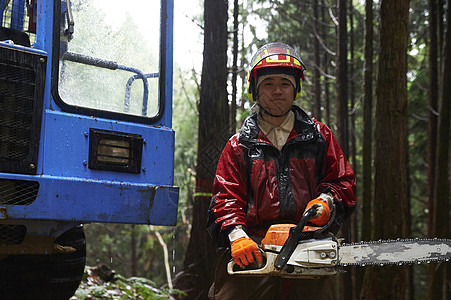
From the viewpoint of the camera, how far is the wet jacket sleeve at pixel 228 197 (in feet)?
8.93

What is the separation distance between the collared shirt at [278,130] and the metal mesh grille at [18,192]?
5.86 ft

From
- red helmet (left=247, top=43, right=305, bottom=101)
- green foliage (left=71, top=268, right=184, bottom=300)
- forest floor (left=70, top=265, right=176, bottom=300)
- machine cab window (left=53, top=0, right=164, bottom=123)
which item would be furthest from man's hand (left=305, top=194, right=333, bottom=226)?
forest floor (left=70, top=265, right=176, bottom=300)

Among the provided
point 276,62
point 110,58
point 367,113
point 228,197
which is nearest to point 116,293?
point 110,58

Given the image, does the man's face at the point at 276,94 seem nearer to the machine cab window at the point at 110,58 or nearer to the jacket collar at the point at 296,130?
the jacket collar at the point at 296,130

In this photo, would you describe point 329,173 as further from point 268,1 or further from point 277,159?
point 268,1

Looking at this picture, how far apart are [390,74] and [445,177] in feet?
14.0

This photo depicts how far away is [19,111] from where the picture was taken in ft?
11.9

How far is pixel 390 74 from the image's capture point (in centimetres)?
512

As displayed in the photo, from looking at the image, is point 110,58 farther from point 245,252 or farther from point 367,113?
point 367,113

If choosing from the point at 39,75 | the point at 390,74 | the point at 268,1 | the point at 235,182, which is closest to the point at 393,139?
the point at 390,74

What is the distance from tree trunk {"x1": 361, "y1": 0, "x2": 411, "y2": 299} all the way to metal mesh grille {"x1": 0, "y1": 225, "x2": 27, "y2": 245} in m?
3.36

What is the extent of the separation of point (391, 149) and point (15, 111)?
360cm

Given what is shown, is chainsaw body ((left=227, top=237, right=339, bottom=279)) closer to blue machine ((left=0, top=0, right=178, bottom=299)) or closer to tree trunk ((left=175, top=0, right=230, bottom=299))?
blue machine ((left=0, top=0, right=178, bottom=299))

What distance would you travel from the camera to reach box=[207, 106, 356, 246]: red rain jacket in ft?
9.04
